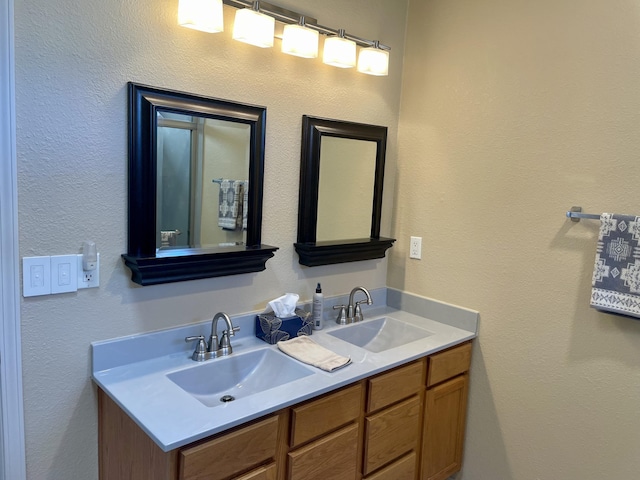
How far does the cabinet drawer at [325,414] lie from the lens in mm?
1537

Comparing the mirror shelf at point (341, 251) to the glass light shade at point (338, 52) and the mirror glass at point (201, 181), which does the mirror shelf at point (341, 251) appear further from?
the glass light shade at point (338, 52)

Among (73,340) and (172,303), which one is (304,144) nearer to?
(172,303)

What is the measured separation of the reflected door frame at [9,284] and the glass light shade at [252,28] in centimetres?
71

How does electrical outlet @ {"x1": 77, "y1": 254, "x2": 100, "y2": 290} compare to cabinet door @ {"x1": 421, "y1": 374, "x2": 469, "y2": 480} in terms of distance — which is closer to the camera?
electrical outlet @ {"x1": 77, "y1": 254, "x2": 100, "y2": 290}

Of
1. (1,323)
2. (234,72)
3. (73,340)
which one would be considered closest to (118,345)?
(73,340)

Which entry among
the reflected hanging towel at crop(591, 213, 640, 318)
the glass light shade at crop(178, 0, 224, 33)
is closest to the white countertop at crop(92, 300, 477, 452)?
the reflected hanging towel at crop(591, 213, 640, 318)

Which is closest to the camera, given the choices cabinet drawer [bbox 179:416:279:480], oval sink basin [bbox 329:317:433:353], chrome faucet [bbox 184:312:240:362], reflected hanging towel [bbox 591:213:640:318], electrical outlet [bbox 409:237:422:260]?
cabinet drawer [bbox 179:416:279:480]

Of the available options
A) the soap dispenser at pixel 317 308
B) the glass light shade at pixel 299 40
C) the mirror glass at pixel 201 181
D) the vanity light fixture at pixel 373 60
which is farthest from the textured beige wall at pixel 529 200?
the mirror glass at pixel 201 181

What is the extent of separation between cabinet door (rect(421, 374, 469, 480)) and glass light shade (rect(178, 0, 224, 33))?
1.70m

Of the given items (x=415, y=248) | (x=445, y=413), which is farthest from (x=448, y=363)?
(x=415, y=248)

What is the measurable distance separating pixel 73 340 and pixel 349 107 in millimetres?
1530

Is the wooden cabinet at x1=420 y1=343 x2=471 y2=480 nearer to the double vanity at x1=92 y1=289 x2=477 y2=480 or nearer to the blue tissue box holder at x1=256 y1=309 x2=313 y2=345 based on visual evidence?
the double vanity at x1=92 y1=289 x2=477 y2=480

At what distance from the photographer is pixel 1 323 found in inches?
55.1

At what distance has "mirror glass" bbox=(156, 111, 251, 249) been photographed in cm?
167
